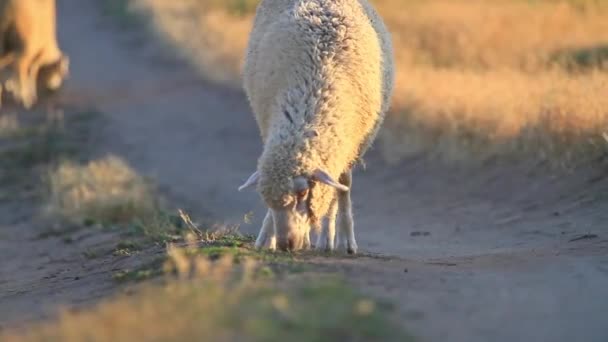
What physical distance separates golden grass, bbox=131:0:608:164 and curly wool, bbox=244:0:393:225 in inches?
122

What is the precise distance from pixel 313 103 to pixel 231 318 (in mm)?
2949

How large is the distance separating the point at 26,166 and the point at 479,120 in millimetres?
6020

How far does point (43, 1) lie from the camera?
16156 mm

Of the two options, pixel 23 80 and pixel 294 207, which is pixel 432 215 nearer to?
pixel 294 207

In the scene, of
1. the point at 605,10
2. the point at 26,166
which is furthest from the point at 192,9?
the point at 26,166

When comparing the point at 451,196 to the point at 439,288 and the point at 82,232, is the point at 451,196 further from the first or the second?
the point at 439,288

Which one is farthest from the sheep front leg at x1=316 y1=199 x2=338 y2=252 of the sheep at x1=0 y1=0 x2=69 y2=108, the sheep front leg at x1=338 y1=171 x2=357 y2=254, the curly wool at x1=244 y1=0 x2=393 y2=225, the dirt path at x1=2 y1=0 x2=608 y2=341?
the sheep at x1=0 y1=0 x2=69 y2=108

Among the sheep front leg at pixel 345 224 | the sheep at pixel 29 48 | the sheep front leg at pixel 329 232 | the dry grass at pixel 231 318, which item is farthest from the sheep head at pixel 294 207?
the sheep at pixel 29 48

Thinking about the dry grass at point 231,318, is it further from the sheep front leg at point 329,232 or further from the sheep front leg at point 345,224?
the sheep front leg at point 345,224

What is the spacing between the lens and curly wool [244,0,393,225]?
721 cm

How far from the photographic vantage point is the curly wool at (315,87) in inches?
284

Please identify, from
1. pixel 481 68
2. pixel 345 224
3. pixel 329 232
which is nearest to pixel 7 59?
pixel 481 68

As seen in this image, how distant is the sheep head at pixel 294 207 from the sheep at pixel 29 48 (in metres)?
9.29

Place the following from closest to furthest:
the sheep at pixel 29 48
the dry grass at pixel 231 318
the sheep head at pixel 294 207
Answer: the dry grass at pixel 231 318, the sheep head at pixel 294 207, the sheep at pixel 29 48
